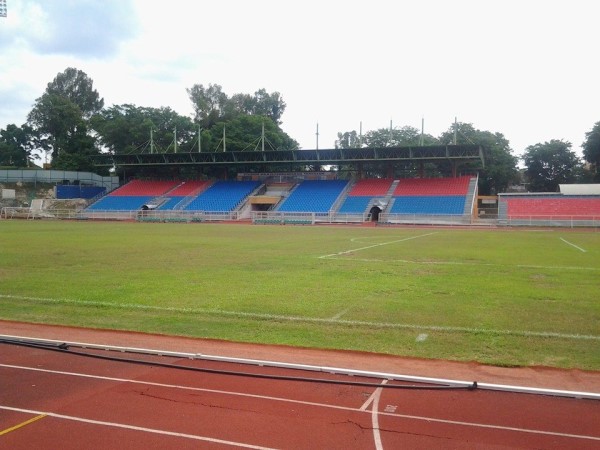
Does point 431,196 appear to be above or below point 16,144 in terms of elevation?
below

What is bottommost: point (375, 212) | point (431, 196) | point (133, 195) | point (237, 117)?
point (375, 212)

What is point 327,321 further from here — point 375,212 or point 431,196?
point 431,196

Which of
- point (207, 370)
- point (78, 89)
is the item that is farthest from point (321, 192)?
point (78, 89)

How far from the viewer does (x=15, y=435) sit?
5.34 metres

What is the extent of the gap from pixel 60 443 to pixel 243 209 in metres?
54.6

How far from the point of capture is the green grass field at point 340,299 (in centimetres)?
902

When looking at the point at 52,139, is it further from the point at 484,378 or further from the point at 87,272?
the point at 484,378

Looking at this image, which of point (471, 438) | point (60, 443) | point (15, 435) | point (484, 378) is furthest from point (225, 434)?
point (484, 378)

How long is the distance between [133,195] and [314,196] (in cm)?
2480

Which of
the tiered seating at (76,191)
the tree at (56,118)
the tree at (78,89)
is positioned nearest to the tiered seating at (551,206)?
the tiered seating at (76,191)

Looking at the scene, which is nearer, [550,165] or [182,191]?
[182,191]

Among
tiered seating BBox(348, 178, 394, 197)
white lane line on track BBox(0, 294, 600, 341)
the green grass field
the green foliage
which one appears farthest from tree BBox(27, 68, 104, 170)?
white lane line on track BBox(0, 294, 600, 341)

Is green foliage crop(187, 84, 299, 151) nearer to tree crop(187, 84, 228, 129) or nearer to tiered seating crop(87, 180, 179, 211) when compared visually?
tree crop(187, 84, 228, 129)

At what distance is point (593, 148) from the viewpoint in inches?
2621
